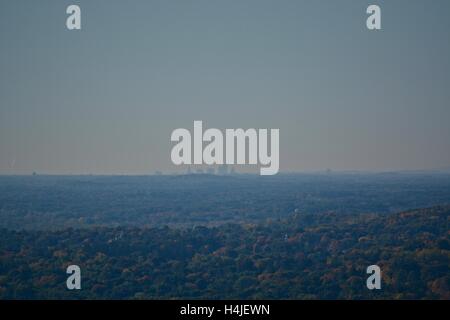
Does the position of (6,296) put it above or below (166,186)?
below

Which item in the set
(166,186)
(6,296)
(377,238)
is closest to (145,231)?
(6,296)

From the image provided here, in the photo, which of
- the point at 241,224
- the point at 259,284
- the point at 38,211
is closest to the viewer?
the point at 259,284

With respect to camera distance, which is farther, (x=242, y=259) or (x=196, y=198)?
(x=196, y=198)

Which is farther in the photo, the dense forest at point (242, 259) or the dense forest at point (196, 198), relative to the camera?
the dense forest at point (196, 198)

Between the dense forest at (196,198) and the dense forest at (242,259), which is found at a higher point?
the dense forest at (196,198)

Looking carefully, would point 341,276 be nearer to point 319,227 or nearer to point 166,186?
point 319,227

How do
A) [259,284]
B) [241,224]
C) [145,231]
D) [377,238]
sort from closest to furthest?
[259,284], [377,238], [145,231], [241,224]

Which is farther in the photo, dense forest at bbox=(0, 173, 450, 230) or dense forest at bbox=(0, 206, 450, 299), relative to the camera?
dense forest at bbox=(0, 173, 450, 230)

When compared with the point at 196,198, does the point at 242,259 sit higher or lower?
lower
